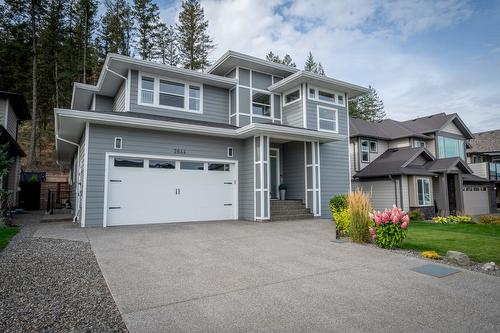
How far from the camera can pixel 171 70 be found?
422 inches

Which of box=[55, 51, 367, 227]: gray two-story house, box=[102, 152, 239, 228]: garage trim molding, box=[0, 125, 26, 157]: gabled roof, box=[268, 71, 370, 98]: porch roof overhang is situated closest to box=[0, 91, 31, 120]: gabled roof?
box=[0, 125, 26, 157]: gabled roof

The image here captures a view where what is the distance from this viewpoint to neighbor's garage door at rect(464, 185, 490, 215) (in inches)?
753

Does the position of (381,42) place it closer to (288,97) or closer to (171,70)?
(288,97)

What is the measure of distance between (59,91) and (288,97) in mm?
19939

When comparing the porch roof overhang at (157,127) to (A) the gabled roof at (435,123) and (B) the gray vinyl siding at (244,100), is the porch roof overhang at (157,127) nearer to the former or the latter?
(B) the gray vinyl siding at (244,100)

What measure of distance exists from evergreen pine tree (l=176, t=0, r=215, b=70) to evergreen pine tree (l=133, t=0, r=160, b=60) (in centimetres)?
230

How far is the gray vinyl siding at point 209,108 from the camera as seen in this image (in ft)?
34.8

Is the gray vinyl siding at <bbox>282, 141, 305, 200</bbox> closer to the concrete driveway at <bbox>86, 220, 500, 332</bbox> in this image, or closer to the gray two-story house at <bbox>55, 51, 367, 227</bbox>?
the gray two-story house at <bbox>55, 51, 367, 227</bbox>

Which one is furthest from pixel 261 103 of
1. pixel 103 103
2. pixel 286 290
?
pixel 286 290

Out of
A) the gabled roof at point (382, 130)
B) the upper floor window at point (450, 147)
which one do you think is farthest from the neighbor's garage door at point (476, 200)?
the gabled roof at point (382, 130)

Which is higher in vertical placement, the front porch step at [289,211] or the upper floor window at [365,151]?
the upper floor window at [365,151]

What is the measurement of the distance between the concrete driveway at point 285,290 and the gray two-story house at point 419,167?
11.8 meters

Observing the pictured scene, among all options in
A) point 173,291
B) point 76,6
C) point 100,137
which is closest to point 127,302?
point 173,291

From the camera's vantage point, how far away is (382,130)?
20406 mm
